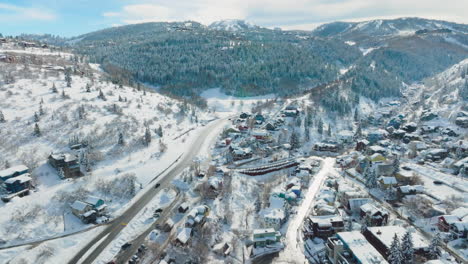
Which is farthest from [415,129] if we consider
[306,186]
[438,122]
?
[306,186]

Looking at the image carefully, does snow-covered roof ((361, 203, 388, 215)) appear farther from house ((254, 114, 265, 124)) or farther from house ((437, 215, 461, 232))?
house ((254, 114, 265, 124))

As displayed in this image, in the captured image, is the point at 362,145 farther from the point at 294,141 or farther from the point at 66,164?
the point at 66,164

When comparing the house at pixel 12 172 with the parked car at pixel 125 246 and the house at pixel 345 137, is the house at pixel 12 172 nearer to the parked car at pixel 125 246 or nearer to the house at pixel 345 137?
the parked car at pixel 125 246

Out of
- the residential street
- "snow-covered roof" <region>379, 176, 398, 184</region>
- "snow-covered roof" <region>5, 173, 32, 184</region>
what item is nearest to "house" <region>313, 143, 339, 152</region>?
the residential street

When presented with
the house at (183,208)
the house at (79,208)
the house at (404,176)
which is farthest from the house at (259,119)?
the house at (79,208)

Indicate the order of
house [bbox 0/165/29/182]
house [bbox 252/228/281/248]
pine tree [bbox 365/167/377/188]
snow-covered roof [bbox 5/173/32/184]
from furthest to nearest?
pine tree [bbox 365/167/377/188], house [bbox 0/165/29/182], snow-covered roof [bbox 5/173/32/184], house [bbox 252/228/281/248]

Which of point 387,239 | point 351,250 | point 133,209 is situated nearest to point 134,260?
point 133,209

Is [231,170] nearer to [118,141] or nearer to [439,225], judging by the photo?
[118,141]
